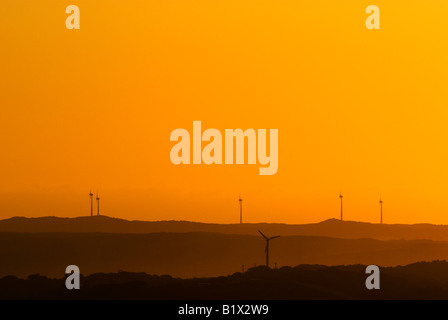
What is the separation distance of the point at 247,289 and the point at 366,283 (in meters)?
26.5

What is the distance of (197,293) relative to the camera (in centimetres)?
16712

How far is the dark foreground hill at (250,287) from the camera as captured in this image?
167000 millimetres

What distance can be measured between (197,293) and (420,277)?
4501 centimetres

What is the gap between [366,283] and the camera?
7254 inches

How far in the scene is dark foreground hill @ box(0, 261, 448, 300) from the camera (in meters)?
167

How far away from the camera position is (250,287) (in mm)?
166000
